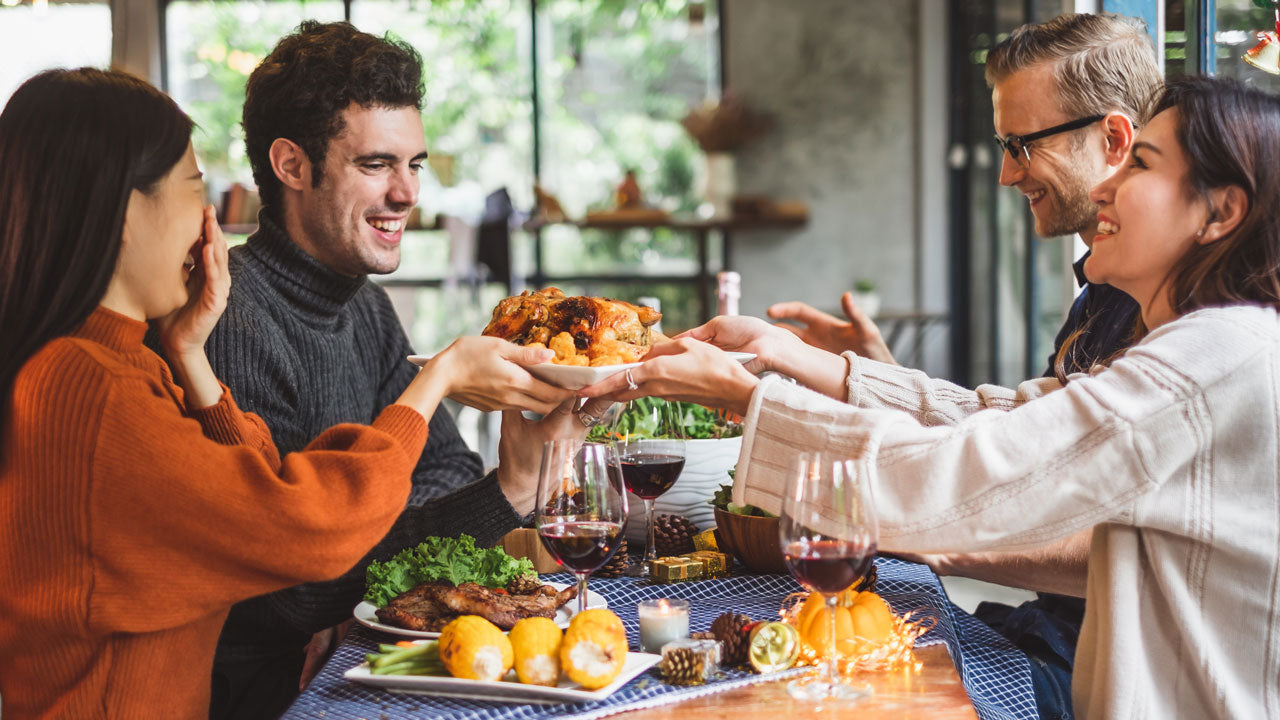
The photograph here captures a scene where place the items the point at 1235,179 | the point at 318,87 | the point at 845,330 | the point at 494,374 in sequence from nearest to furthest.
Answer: the point at 1235,179 → the point at 494,374 → the point at 318,87 → the point at 845,330

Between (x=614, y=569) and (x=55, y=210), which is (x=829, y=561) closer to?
(x=614, y=569)

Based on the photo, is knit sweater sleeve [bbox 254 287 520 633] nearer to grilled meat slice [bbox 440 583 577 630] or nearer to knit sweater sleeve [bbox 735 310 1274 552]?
grilled meat slice [bbox 440 583 577 630]

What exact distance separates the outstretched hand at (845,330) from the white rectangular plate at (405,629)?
1058 mm

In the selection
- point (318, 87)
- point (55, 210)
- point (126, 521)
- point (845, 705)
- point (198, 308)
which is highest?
point (318, 87)

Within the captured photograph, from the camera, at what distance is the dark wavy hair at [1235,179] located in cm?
140

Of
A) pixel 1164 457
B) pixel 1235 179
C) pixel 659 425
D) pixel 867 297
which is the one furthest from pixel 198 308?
pixel 867 297

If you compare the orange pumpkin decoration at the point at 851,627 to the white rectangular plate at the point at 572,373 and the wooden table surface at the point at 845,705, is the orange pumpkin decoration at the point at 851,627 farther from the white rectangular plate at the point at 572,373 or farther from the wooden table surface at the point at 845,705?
the white rectangular plate at the point at 572,373

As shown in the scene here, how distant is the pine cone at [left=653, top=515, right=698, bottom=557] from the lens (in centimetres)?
182

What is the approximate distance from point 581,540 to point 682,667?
→ 19 cm

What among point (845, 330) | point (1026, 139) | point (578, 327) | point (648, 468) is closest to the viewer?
point (648, 468)

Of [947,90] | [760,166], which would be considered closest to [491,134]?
[760,166]

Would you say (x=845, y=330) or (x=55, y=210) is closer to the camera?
(x=55, y=210)

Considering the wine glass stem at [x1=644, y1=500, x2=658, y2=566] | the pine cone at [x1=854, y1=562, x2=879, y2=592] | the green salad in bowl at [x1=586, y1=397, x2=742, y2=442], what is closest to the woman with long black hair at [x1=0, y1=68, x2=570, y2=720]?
the wine glass stem at [x1=644, y1=500, x2=658, y2=566]

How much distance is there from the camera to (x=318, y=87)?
2.17 metres
